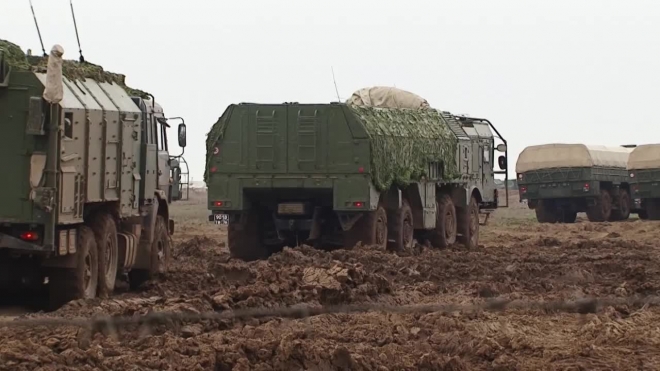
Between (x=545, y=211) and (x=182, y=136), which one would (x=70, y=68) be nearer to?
(x=182, y=136)

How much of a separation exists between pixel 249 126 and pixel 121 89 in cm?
520

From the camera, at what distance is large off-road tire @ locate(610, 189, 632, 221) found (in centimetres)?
4503

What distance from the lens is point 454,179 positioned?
27.7 metres

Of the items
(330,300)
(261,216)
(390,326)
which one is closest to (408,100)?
(261,216)

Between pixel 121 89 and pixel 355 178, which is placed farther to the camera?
pixel 355 178

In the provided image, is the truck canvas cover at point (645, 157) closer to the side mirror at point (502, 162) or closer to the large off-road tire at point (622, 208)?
the large off-road tire at point (622, 208)

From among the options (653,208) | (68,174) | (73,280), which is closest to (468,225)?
(73,280)

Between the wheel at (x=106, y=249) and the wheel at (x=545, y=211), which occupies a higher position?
the wheel at (x=545, y=211)

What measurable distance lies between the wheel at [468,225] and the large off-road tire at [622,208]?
1677 cm

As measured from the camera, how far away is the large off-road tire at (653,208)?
143ft

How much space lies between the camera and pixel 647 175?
43156 mm

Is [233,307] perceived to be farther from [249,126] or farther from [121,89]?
[249,126]

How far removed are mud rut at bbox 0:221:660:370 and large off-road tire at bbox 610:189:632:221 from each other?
23.7 meters

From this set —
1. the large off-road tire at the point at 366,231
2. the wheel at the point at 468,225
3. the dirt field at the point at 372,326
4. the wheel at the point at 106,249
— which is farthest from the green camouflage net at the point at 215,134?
the wheel at the point at 468,225
